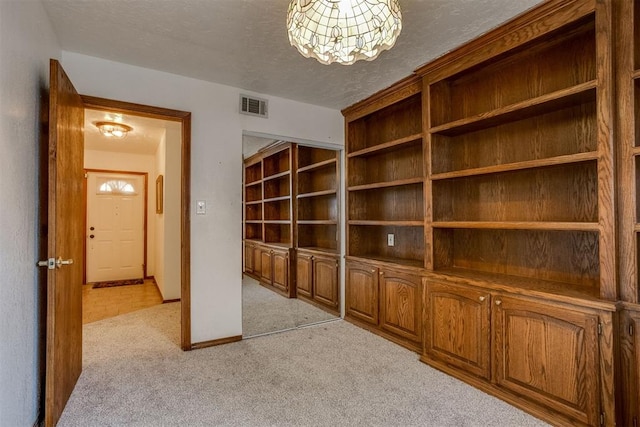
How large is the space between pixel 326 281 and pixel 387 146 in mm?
1904

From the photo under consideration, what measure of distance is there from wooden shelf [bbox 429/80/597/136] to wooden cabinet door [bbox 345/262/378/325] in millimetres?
1552

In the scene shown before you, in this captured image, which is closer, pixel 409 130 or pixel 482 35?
pixel 482 35

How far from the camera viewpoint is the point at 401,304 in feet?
10.0

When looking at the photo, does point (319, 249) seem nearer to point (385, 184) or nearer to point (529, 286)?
point (385, 184)

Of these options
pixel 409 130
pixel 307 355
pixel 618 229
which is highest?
pixel 409 130

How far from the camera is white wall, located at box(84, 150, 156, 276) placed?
6168mm

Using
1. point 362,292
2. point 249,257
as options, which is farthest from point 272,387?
point 249,257

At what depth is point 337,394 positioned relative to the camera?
87.1 inches

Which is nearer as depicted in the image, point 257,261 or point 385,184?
point 385,184

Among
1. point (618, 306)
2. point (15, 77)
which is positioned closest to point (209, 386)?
point (15, 77)

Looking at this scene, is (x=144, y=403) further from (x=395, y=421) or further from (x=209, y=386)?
(x=395, y=421)

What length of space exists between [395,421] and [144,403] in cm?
160

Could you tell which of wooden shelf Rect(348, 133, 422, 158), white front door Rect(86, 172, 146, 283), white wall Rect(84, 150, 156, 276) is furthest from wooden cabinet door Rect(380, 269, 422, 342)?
white front door Rect(86, 172, 146, 283)

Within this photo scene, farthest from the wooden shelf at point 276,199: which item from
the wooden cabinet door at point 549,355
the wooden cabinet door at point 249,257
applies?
the wooden cabinet door at point 549,355
